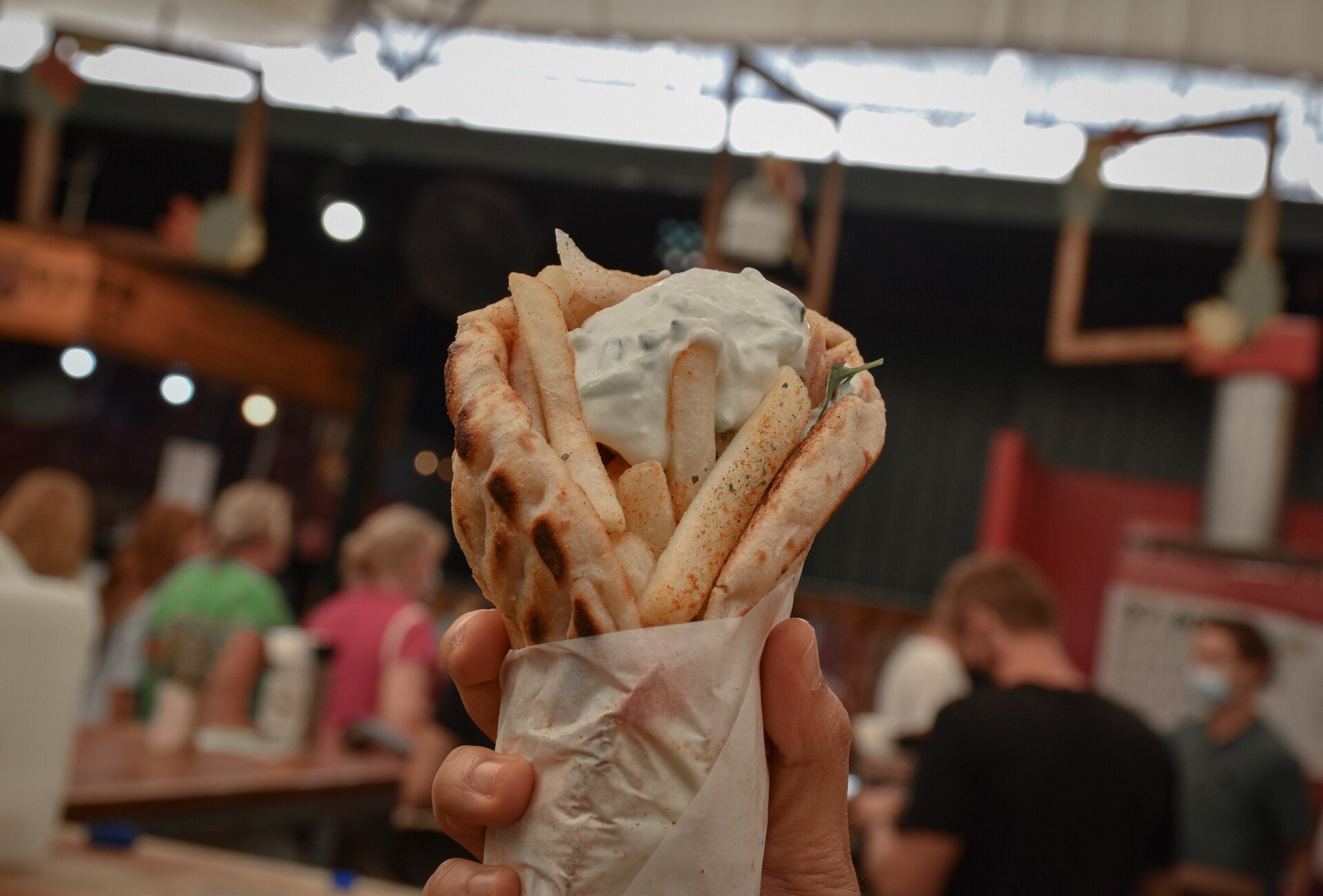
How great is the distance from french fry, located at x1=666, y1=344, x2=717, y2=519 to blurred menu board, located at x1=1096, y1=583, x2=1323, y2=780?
538 cm

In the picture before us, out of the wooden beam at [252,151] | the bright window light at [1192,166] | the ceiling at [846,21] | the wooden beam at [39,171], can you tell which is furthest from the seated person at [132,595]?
the bright window light at [1192,166]

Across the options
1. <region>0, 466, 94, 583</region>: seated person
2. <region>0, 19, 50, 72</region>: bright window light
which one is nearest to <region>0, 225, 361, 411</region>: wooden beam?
<region>0, 19, 50, 72</region>: bright window light

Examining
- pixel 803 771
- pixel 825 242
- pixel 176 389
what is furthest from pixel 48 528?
pixel 176 389

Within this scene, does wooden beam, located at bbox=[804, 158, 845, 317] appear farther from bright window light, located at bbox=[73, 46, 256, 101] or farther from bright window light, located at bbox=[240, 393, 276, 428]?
bright window light, located at bbox=[240, 393, 276, 428]

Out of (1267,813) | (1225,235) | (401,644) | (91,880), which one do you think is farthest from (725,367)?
(1225,235)

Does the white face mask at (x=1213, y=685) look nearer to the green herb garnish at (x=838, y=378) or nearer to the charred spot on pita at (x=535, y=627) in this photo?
the green herb garnish at (x=838, y=378)

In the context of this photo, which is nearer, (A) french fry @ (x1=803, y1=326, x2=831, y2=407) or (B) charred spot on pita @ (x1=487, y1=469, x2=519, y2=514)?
(B) charred spot on pita @ (x1=487, y1=469, x2=519, y2=514)

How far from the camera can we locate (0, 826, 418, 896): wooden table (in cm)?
166

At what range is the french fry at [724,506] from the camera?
946 mm

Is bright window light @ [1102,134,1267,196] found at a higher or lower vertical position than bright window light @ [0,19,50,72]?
lower

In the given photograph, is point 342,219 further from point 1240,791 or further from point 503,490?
point 503,490

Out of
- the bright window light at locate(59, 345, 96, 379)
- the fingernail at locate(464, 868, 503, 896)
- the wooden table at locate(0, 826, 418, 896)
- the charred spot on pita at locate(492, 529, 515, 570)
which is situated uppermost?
the bright window light at locate(59, 345, 96, 379)

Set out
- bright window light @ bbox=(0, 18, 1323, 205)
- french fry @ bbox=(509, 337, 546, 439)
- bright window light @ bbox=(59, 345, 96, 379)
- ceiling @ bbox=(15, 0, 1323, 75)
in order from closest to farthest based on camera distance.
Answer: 1. french fry @ bbox=(509, 337, 546, 439)
2. ceiling @ bbox=(15, 0, 1323, 75)
3. bright window light @ bbox=(0, 18, 1323, 205)
4. bright window light @ bbox=(59, 345, 96, 379)

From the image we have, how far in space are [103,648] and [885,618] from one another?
6365 millimetres
